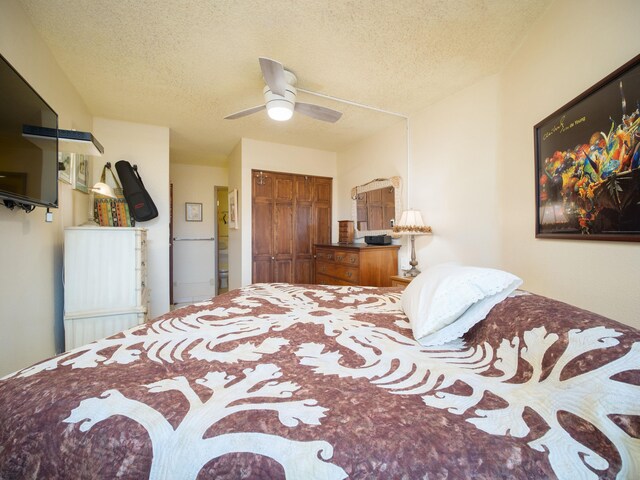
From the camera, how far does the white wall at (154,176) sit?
3209 mm

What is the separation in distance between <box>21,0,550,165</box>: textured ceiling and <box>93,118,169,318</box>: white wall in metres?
0.35

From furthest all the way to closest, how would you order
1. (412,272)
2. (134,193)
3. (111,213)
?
(134,193) → (111,213) → (412,272)

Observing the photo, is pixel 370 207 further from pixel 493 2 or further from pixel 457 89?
pixel 493 2

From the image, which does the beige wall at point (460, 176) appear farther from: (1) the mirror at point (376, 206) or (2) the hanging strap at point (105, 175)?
(2) the hanging strap at point (105, 175)

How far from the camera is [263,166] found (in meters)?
3.90

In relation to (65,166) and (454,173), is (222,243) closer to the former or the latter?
(65,166)

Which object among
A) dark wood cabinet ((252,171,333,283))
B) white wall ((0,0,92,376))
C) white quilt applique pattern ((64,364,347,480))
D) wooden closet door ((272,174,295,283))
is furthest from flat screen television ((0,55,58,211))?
wooden closet door ((272,174,295,283))

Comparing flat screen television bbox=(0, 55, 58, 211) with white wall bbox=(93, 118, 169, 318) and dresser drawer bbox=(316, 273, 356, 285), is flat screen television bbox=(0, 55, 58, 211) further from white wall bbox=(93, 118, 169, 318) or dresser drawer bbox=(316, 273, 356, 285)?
dresser drawer bbox=(316, 273, 356, 285)

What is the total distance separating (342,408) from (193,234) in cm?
510

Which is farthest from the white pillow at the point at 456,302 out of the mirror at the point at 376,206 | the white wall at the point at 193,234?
the white wall at the point at 193,234

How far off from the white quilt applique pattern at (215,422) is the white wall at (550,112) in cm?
142

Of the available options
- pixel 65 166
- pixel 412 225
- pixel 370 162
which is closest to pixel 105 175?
pixel 65 166

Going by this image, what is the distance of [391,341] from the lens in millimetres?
986

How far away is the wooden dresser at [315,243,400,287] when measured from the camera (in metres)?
3.00
